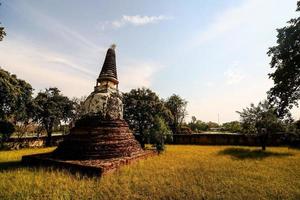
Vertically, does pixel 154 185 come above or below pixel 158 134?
below

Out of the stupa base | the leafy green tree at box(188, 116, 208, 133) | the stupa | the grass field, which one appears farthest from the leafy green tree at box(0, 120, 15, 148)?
the leafy green tree at box(188, 116, 208, 133)

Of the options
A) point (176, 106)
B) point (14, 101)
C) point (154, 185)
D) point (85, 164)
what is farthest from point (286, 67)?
point (176, 106)

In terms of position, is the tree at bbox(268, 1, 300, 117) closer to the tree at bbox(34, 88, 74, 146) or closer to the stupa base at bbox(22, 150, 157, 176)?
the stupa base at bbox(22, 150, 157, 176)

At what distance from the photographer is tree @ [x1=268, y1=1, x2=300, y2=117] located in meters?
7.23

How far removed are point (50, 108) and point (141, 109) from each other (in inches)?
575

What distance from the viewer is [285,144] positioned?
29.3m

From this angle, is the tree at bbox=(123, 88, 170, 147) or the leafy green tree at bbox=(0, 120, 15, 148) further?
the tree at bbox=(123, 88, 170, 147)

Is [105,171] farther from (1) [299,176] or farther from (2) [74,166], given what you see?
(1) [299,176]

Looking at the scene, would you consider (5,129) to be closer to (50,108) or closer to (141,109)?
(50,108)

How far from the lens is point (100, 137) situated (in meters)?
15.2

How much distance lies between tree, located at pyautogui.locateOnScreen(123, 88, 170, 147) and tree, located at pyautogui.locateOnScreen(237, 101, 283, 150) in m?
10.8

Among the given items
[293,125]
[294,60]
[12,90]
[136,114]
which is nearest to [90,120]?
[12,90]

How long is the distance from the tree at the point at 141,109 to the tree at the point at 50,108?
11751 mm

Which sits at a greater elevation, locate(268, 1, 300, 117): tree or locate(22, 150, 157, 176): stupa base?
locate(268, 1, 300, 117): tree
